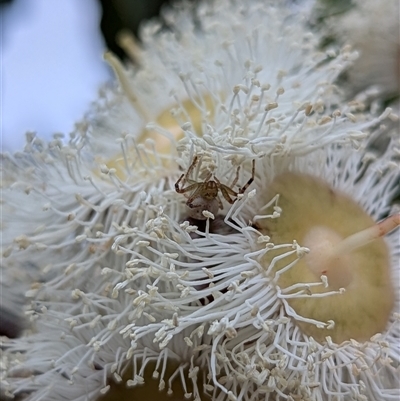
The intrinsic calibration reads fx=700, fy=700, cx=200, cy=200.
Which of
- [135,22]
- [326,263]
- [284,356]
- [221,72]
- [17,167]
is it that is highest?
[135,22]

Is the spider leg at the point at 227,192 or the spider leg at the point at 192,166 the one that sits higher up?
the spider leg at the point at 192,166

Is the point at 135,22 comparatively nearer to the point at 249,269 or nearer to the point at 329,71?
the point at 329,71

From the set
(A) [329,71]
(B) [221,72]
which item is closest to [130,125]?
(B) [221,72]

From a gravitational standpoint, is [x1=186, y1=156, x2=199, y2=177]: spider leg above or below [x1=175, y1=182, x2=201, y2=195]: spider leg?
above

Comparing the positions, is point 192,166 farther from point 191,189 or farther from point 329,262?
point 329,262

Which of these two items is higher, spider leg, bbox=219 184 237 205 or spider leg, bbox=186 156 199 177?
spider leg, bbox=186 156 199 177
